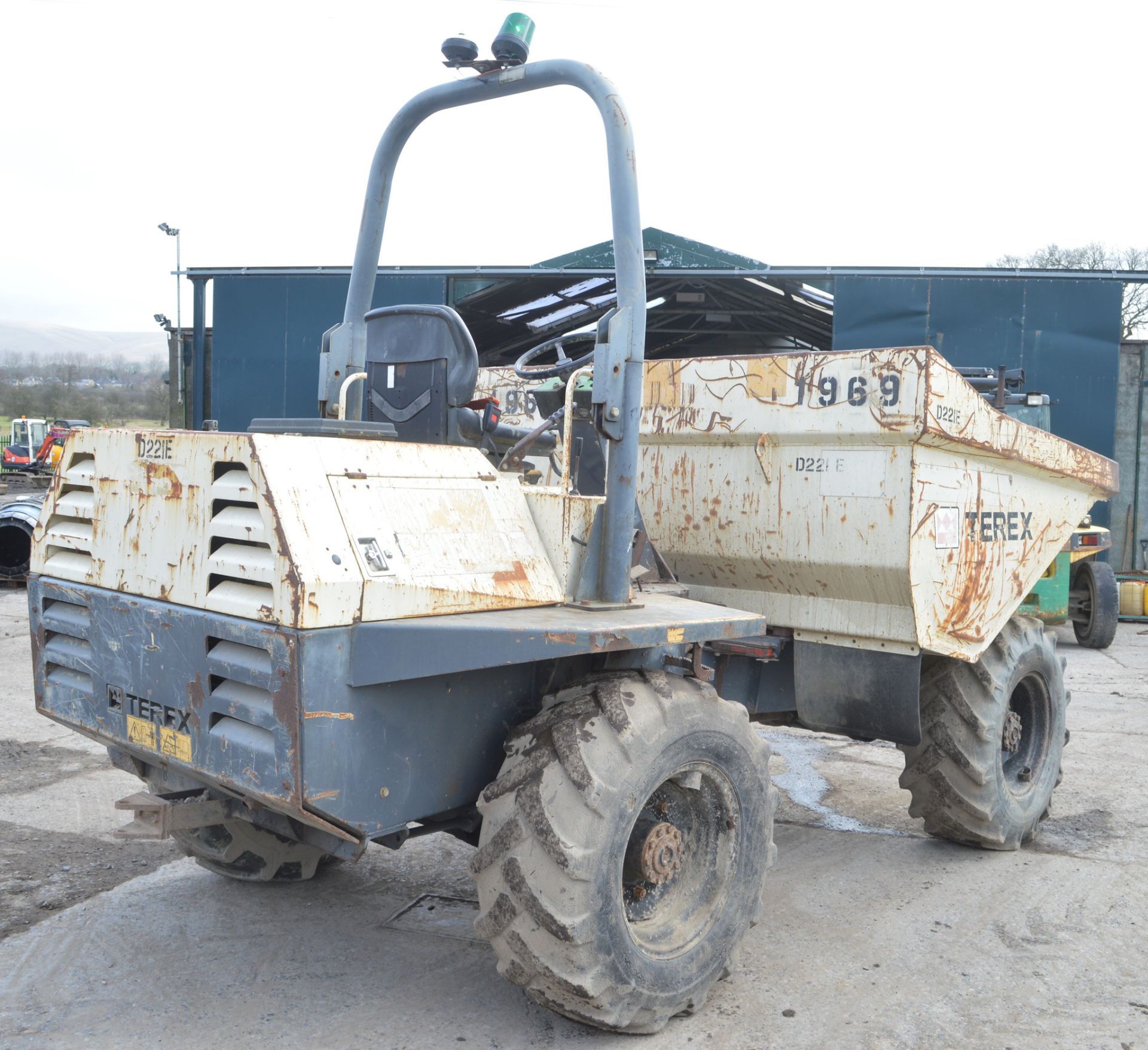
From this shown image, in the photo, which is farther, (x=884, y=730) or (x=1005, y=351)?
(x=1005, y=351)

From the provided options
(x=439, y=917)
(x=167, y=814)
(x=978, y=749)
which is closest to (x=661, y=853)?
(x=439, y=917)

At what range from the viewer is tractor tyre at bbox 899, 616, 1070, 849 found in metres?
4.68

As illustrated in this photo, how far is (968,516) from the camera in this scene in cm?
427

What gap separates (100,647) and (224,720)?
0.59 meters

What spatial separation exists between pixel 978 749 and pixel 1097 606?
7.69m

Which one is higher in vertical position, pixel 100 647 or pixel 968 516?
pixel 968 516

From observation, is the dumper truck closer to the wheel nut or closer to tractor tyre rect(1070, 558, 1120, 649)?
the wheel nut

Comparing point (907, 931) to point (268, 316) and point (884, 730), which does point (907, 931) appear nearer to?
point (884, 730)

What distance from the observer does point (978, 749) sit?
15.4ft

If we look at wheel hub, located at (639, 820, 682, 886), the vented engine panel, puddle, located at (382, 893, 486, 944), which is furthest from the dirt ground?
the vented engine panel

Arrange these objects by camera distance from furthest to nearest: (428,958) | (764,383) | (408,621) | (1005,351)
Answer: (1005,351), (764,383), (428,958), (408,621)

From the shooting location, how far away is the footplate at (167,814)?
3.13 m

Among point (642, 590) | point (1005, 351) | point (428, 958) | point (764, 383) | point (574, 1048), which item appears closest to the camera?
point (574, 1048)

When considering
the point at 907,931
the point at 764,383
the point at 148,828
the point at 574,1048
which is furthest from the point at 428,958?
the point at 764,383
